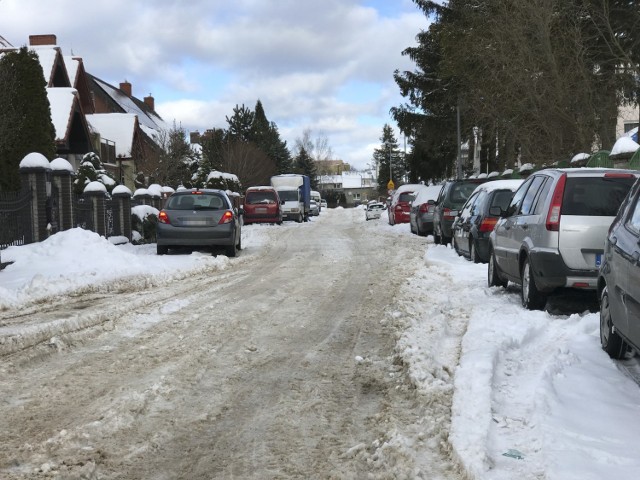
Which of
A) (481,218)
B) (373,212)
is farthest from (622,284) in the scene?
(373,212)

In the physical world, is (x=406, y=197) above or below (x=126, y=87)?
below

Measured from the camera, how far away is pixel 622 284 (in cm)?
551

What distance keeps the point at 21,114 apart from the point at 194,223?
30.4 ft

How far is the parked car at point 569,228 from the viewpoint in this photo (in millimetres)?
7852

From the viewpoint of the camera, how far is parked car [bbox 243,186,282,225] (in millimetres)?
35469

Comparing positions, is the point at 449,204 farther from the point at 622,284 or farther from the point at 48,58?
the point at 48,58

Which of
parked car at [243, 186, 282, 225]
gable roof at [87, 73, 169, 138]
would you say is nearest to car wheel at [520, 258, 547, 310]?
parked car at [243, 186, 282, 225]

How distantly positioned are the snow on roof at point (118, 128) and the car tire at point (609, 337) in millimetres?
45578

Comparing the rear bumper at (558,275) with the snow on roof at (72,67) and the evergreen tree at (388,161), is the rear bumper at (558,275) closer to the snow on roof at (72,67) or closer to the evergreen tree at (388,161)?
the snow on roof at (72,67)

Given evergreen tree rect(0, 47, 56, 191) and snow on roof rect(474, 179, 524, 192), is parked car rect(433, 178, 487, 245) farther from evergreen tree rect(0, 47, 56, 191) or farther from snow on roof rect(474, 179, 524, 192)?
evergreen tree rect(0, 47, 56, 191)

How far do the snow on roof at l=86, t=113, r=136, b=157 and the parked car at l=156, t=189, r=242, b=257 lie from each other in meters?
34.2

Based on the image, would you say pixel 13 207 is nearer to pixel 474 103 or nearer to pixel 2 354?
pixel 2 354

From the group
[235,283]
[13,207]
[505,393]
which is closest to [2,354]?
[505,393]

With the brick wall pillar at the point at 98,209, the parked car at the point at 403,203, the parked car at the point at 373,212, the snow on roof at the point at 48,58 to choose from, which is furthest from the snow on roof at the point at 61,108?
the parked car at the point at 373,212
